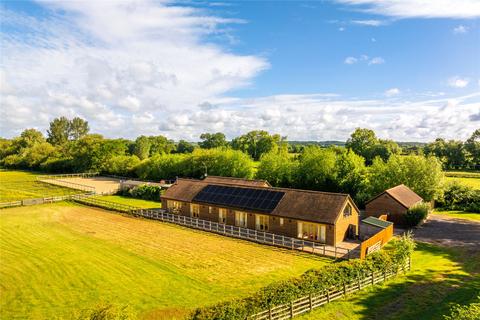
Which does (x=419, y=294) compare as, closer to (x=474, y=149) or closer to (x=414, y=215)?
(x=414, y=215)

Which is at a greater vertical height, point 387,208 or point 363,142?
point 363,142

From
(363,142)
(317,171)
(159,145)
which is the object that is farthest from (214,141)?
(317,171)

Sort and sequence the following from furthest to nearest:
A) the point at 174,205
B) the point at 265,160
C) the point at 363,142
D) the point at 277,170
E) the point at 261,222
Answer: the point at 363,142
the point at 265,160
the point at 277,170
the point at 174,205
the point at 261,222

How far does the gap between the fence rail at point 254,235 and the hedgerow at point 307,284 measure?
3.36 metres

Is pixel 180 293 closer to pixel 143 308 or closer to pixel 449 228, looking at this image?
pixel 143 308

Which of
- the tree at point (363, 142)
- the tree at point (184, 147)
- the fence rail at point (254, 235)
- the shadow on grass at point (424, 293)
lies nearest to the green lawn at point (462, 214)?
the shadow on grass at point (424, 293)

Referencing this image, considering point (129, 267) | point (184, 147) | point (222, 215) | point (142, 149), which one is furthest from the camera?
point (184, 147)

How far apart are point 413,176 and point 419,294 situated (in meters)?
27.4

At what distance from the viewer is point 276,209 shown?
32438 mm

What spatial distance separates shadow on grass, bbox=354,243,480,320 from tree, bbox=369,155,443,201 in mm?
19158

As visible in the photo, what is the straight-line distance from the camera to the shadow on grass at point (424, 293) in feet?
56.3

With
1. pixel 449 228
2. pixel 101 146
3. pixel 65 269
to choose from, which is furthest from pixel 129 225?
pixel 101 146

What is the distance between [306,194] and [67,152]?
311ft

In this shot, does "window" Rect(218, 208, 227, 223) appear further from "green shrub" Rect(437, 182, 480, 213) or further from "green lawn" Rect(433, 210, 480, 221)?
"green shrub" Rect(437, 182, 480, 213)
